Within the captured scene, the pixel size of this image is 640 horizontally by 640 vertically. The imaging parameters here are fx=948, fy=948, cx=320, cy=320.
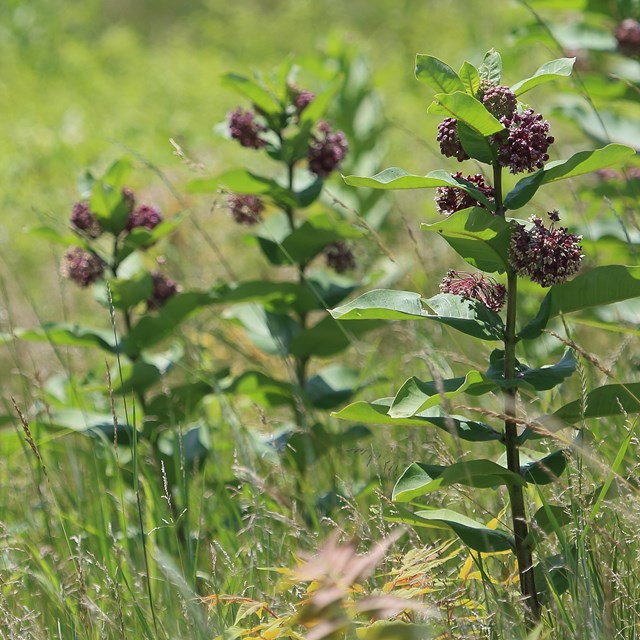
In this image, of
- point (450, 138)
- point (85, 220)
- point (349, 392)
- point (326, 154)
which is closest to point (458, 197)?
point (450, 138)

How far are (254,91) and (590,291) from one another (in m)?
1.24

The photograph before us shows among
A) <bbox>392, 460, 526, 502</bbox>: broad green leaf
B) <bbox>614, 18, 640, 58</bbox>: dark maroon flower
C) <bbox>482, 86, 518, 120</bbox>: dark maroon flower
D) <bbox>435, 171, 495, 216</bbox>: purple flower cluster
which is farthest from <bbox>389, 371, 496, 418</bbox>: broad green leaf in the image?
<bbox>614, 18, 640, 58</bbox>: dark maroon flower

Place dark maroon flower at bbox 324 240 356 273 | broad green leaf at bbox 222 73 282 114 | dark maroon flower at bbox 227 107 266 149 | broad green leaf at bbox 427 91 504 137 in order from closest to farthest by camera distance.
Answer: broad green leaf at bbox 427 91 504 137 < broad green leaf at bbox 222 73 282 114 < dark maroon flower at bbox 227 107 266 149 < dark maroon flower at bbox 324 240 356 273

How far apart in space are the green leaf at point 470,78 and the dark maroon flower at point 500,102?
0.10ft

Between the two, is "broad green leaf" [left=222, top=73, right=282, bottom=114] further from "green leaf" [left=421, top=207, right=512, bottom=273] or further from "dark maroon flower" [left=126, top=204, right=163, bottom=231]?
"green leaf" [left=421, top=207, right=512, bottom=273]

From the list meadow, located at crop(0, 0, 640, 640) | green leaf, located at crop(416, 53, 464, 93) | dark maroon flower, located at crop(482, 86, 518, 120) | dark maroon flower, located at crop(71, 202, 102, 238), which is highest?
green leaf, located at crop(416, 53, 464, 93)

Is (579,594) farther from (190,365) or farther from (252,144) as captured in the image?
(190,365)

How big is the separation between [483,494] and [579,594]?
0.87 meters

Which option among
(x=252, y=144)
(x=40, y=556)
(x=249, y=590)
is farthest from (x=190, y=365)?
(x=249, y=590)

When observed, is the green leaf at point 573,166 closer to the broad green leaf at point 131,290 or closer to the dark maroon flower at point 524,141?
the dark maroon flower at point 524,141

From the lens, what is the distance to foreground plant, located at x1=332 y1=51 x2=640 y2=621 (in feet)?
4.88

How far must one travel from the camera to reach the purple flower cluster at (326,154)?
8.43ft

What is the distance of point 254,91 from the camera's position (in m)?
2.50

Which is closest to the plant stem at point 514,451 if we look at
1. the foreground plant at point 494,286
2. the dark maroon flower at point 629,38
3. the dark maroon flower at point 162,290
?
the foreground plant at point 494,286
